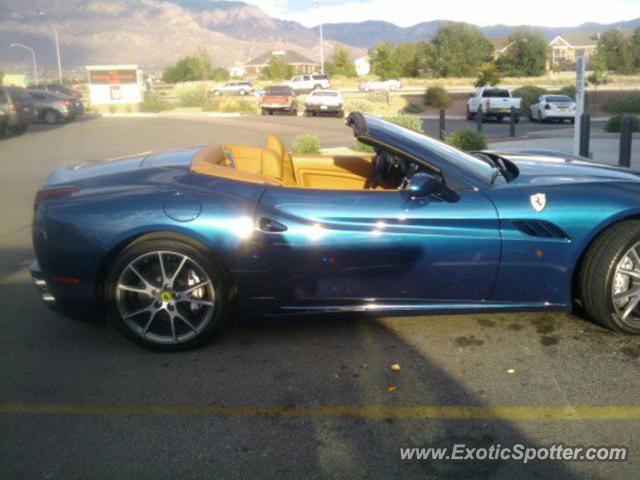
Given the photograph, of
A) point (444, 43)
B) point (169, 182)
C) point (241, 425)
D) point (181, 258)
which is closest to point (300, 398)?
point (241, 425)

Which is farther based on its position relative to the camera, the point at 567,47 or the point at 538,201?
the point at 567,47

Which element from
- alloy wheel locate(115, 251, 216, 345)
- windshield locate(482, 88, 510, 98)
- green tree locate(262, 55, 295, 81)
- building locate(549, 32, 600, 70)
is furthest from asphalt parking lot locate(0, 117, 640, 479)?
building locate(549, 32, 600, 70)

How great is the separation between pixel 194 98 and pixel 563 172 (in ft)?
150

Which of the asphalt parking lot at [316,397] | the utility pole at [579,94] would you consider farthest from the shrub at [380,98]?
the asphalt parking lot at [316,397]

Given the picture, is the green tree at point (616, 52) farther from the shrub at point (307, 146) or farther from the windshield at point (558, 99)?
the shrub at point (307, 146)

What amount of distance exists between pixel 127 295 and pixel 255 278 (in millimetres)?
798

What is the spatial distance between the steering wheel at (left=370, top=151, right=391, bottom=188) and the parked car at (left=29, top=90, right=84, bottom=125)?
30414 mm

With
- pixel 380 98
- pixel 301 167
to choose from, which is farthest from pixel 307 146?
pixel 380 98

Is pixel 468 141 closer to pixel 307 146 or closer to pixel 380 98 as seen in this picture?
pixel 307 146

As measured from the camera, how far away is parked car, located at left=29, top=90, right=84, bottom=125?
3238 cm

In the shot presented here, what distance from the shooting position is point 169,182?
4293mm

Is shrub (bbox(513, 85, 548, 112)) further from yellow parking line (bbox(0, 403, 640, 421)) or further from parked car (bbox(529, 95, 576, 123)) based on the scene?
yellow parking line (bbox(0, 403, 640, 421))

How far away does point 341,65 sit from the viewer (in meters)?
89.7

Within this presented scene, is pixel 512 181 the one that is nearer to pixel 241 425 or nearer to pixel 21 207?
pixel 241 425
